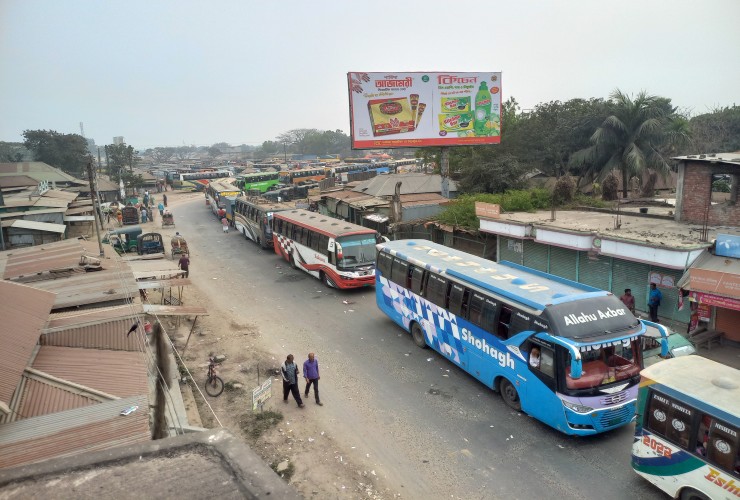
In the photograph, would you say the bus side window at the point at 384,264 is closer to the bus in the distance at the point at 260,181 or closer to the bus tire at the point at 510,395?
the bus tire at the point at 510,395

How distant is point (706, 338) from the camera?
39.2 ft

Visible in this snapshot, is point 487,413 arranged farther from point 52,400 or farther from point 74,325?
point 74,325

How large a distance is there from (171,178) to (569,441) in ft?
252

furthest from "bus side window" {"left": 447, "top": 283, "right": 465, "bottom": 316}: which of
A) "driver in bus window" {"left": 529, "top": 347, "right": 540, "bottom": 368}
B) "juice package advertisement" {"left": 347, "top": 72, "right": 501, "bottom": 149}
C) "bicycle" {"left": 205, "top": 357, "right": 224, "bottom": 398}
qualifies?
"juice package advertisement" {"left": 347, "top": 72, "right": 501, "bottom": 149}

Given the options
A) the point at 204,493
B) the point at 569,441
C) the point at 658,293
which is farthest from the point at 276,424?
the point at 658,293

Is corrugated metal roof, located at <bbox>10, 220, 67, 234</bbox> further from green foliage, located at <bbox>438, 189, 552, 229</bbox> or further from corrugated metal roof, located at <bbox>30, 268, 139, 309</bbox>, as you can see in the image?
green foliage, located at <bbox>438, 189, 552, 229</bbox>

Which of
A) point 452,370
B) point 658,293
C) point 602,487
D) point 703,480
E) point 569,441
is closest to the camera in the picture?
point 703,480

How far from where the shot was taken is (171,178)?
247 ft

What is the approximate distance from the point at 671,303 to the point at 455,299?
680 centimetres

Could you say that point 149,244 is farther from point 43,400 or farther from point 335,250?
point 43,400

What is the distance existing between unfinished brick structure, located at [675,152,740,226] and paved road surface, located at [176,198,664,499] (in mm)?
9295

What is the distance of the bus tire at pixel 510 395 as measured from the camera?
30.6ft

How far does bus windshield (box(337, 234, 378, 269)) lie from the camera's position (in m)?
17.5

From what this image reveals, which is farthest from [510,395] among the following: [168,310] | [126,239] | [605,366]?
[126,239]
